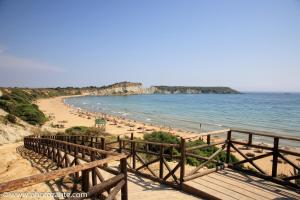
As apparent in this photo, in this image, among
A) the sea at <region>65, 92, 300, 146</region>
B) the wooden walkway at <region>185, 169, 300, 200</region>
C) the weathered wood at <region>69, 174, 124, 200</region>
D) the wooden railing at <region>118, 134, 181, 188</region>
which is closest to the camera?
the weathered wood at <region>69, 174, 124, 200</region>

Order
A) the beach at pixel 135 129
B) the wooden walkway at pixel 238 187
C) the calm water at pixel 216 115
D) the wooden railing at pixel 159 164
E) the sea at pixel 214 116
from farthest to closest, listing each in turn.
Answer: the calm water at pixel 216 115, the sea at pixel 214 116, the beach at pixel 135 129, the wooden railing at pixel 159 164, the wooden walkway at pixel 238 187

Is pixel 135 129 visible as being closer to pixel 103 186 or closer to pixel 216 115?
pixel 216 115

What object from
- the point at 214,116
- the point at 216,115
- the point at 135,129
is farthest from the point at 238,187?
the point at 216,115

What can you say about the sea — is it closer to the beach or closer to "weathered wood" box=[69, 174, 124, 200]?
the beach

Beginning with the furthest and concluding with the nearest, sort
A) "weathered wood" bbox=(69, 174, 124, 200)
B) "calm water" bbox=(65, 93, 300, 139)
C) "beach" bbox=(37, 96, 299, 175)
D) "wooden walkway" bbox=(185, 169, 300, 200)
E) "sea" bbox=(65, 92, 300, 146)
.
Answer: "calm water" bbox=(65, 93, 300, 139) → "sea" bbox=(65, 92, 300, 146) → "beach" bbox=(37, 96, 299, 175) → "wooden walkway" bbox=(185, 169, 300, 200) → "weathered wood" bbox=(69, 174, 124, 200)

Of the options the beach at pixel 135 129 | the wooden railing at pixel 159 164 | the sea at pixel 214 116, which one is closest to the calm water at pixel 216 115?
the sea at pixel 214 116

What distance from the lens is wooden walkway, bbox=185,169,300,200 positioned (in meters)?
5.55

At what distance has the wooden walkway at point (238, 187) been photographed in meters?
5.55

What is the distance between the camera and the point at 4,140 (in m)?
19.3

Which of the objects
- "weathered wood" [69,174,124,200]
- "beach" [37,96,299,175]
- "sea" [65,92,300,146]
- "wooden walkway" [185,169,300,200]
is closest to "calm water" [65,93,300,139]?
"sea" [65,92,300,146]

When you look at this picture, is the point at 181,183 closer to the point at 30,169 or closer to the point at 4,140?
the point at 30,169

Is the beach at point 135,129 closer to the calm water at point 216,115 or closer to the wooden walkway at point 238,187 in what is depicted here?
the wooden walkway at point 238,187

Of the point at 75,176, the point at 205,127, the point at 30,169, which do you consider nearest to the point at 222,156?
the point at 75,176

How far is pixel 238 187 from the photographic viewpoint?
6.05 meters
